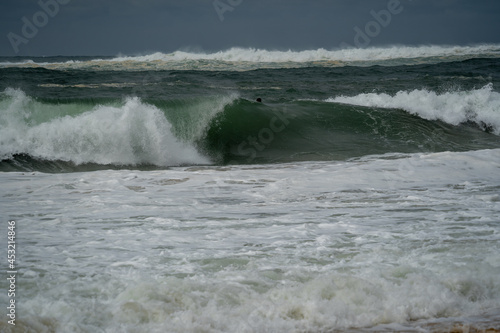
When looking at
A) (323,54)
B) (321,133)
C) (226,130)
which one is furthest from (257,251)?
(323,54)

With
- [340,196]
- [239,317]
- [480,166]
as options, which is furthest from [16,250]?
[480,166]

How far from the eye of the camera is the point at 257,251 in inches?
180


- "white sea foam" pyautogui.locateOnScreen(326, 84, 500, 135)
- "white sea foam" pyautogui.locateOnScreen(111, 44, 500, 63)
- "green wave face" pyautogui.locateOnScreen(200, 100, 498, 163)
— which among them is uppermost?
"white sea foam" pyautogui.locateOnScreen(111, 44, 500, 63)

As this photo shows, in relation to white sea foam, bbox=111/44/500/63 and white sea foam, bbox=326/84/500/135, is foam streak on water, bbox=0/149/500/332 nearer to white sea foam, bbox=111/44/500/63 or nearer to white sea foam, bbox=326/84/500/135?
white sea foam, bbox=326/84/500/135

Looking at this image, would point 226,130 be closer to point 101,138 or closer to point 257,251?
point 101,138

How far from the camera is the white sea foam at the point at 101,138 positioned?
10.3 metres

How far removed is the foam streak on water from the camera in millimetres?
3350

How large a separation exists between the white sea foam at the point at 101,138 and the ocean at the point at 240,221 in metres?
0.04

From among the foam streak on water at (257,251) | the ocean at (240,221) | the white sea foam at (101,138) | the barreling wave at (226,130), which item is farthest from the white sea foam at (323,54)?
the foam streak on water at (257,251)

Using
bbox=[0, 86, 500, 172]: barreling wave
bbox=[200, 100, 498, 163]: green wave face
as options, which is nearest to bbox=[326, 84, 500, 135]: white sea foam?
bbox=[0, 86, 500, 172]: barreling wave

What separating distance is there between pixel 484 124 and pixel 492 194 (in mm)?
9528

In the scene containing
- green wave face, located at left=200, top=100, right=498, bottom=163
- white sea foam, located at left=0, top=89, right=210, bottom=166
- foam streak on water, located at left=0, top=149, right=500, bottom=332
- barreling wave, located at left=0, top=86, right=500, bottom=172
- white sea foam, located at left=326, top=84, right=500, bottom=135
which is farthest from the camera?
white sea foam, located at left=326, top=84, right=500, bottom=135

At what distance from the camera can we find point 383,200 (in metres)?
6.43

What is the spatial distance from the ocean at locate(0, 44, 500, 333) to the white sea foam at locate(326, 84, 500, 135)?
104 centimetres
